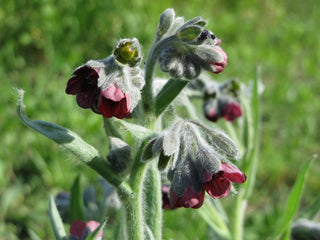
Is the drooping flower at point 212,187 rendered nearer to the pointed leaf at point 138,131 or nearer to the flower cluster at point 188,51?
the pointed leaf at point 138,131

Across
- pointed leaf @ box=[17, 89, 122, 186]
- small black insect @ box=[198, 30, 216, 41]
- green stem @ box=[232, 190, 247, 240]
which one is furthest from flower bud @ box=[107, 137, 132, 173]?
green stem @ box=[232, 190, 247, 240]

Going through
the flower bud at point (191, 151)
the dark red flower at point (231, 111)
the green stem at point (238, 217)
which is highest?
the flower bud at point (191, 151)

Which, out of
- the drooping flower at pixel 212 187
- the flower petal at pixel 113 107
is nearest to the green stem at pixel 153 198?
the drooping flower at pixel 212 187

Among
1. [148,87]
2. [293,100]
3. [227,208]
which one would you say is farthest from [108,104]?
[293,100]

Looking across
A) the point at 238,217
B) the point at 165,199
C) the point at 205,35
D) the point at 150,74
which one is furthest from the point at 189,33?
the point at 238,217

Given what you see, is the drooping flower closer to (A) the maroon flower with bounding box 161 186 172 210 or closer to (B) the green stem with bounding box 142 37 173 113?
(B) the green stem with bounding box 142 37 173 113

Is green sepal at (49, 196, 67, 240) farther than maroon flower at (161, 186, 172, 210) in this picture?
No
